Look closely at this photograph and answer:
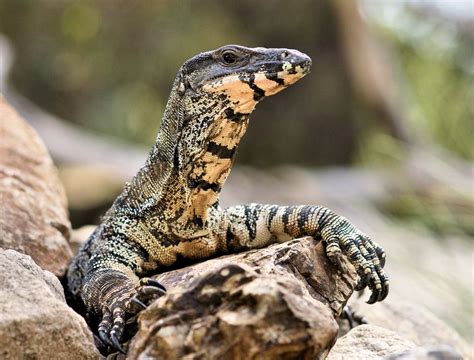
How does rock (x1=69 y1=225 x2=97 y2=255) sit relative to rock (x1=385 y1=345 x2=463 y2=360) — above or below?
below

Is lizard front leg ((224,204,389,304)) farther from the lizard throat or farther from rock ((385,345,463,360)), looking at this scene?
rock ((385,345,463,360))

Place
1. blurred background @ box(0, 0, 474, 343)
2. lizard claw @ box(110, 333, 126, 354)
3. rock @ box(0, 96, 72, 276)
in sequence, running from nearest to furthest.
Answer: lizard claw @ box(110, 333, 126, 354), rock @ box(0, 96, 72, 276), blurred background @ box(0, 0, 474, 343)

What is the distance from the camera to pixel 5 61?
13.2 m

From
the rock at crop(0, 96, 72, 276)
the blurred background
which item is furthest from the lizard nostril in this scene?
the blurred background

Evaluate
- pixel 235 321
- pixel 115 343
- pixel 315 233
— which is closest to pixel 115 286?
pixel 115 343

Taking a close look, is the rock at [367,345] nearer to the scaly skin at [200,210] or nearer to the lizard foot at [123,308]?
the scaly skin at [200,210]

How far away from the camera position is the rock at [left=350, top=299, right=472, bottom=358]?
5086 millimetres

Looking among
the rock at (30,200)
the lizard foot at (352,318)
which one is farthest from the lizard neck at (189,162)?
the lizard foot at (352,318)

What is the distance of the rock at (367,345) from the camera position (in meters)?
3.64

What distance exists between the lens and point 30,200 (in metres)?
5.28

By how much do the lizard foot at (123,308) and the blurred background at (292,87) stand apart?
27.9 ft

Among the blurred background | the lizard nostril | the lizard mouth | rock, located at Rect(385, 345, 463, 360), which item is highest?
the lizard nostril

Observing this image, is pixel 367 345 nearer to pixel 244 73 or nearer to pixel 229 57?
pixel 244 73

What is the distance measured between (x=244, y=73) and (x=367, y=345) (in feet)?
5.05
